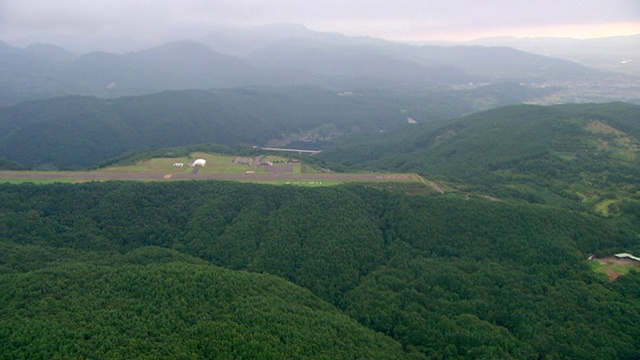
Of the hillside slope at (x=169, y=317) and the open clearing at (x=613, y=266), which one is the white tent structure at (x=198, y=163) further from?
the open clearing at (x=613, y=266)

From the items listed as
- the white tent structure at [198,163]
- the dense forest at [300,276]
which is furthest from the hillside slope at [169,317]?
the white tent structure at [198,163]

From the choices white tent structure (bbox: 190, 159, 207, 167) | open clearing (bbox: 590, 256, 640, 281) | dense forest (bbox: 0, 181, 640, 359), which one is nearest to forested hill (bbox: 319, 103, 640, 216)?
open clearing (bbox: 590, 256, 640, 281)

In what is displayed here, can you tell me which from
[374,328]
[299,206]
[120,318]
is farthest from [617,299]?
[120,318]

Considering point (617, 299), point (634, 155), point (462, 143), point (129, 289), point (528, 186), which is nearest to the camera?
point (129, 289)

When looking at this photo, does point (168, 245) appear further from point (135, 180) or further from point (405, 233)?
point (405, 233)

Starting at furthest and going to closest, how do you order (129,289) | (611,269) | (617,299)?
(611,269)
(617,299)
(129,289)

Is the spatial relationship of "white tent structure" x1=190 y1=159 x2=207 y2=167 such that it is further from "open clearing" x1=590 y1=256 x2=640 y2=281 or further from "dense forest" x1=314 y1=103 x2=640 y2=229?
"open clearing" x1=590 y1=256 x2=640 y2=281
